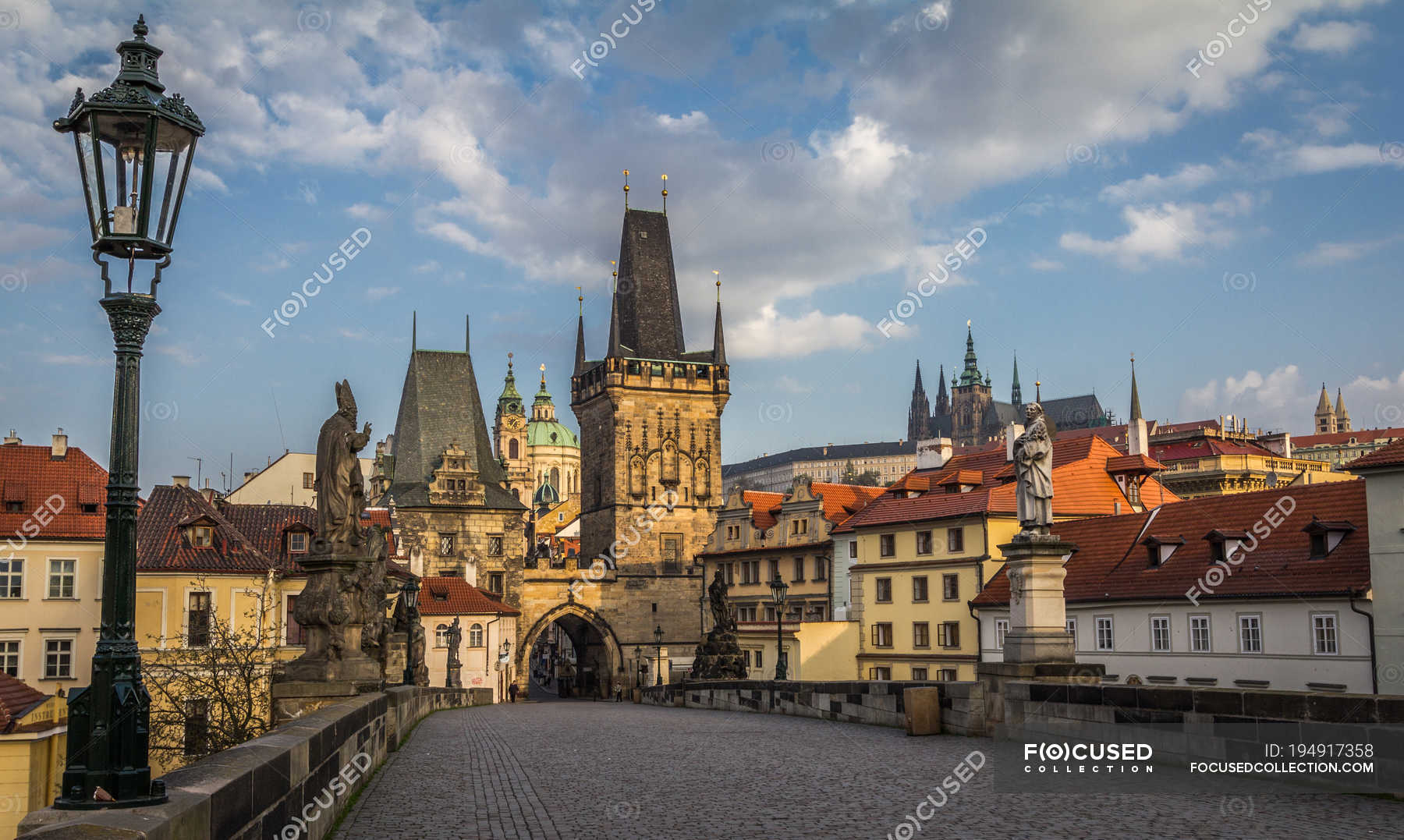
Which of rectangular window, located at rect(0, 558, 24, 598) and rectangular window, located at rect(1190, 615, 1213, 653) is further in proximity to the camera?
rectangular window, located at rect(0, 558, 24, 598)

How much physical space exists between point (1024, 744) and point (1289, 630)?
21031 millimetres

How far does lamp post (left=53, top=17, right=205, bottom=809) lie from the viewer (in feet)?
17.8

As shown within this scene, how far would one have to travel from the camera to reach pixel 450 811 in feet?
35.5

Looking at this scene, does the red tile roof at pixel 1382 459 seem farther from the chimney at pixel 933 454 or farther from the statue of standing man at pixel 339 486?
the chimney at pixel 933 454

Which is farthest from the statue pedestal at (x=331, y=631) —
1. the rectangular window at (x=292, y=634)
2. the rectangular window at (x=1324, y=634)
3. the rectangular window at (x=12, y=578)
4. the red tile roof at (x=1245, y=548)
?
the rectangular window at (x=292, y=634)

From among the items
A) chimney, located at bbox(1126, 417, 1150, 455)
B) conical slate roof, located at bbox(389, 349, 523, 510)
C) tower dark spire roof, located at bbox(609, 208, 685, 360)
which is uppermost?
tower dark spire roof, located at bbox(609, 208, 685, 360)

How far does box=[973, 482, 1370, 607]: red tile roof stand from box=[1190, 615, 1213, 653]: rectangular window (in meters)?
0.75

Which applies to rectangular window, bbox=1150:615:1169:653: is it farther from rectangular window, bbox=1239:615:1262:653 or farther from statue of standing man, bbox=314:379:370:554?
statue of standing man, bbox=314:379:370:554

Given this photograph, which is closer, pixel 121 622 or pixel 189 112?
pixel 121 622

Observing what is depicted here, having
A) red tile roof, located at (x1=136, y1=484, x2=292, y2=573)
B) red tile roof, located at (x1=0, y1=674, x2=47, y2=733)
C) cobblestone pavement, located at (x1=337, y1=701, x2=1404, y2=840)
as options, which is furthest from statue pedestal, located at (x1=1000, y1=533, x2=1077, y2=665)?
red tile roof, located at (x1=136, y1=484, x2=292, y2=573)

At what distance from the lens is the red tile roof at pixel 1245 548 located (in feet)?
104

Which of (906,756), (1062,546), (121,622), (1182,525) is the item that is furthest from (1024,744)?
(1182,525)

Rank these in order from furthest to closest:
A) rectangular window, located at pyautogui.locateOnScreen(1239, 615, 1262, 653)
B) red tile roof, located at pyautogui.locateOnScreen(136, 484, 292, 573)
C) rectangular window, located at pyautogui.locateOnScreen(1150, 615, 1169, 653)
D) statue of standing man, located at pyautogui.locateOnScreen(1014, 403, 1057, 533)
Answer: red tile roof, located at pyautogui.locateOnScreen(136, 484, 292, 573) < rectangular window, located at pyautogui.locateOnScreen(1150, 615, 1169, 653) < rectangular window, located at pyautogui.locateOnScreen(1239, 615, 1262, 653) < statue of standing man, located at pyautogui.locateOnScreen(1014, 403, 1057, 533)

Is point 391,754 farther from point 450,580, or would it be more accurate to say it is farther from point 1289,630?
point 450,580
